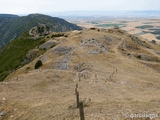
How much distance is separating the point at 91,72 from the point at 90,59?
12771 mm

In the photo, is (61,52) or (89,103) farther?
(61,52)

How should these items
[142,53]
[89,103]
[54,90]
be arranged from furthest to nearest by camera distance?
[142,53] → [54,90] → [89,103]

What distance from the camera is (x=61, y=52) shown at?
66.8 metres

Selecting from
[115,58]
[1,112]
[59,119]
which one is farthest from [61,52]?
[59,119]

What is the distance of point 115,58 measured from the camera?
60.7m

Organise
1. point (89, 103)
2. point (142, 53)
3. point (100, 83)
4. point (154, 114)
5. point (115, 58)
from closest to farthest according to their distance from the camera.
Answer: point (154, 114), point (89, 103), point (100, 83), point (115, 58), point (142, 53)

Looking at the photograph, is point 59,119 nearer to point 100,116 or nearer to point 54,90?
point 100,116

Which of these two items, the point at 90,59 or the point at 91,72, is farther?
the point at 90,59

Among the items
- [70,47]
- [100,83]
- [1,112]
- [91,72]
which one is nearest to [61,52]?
[70,47]

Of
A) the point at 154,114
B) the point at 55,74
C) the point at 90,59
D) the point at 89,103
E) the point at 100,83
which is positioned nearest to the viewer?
the point at 154,114

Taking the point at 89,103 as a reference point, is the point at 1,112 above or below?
below

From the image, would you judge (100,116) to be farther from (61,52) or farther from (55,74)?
(61,52)

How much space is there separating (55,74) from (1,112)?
1715cm

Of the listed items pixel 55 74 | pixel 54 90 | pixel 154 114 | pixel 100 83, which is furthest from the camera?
pixel 55 74
